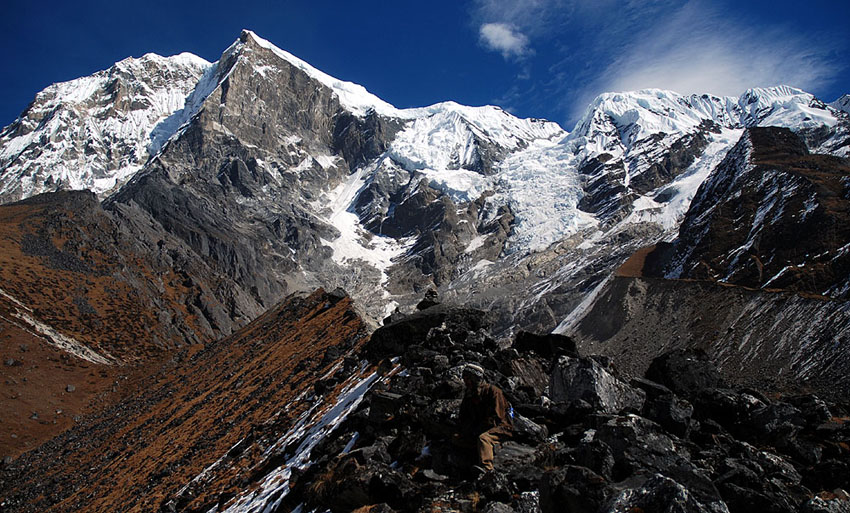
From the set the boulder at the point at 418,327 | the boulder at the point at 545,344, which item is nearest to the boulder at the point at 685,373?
the boulder at the point at 545,344

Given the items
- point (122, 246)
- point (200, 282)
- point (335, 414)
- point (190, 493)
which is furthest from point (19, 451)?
point (200, 282)

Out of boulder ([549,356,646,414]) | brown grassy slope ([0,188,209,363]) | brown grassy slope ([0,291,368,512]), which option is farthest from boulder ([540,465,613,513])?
brown grassy slope ([0,188,209,363])

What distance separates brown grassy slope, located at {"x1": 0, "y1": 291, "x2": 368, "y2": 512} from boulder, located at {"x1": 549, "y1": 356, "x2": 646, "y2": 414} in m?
11.7

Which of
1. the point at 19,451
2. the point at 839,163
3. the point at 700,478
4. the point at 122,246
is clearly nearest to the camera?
the point at 700,478

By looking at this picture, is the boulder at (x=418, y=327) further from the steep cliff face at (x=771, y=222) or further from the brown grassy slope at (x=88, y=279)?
the brown grassy slope at (x=88, y=279)

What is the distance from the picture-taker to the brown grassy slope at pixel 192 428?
21781 mm

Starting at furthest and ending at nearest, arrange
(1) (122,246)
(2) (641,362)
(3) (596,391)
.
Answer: (1) (122,246) → (2) (641,362) → (3) (596,391)

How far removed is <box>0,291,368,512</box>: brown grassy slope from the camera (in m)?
21.8

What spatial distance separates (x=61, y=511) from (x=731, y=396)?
32290mm

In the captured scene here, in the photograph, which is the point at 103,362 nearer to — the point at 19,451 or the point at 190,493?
the point at 19,451

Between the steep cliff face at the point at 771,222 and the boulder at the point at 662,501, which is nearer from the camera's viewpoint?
the boulder at the point at 662,501

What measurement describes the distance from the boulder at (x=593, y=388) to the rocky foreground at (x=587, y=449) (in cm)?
4

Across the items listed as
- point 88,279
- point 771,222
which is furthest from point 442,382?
point 88,279

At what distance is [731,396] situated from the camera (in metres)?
12.1
